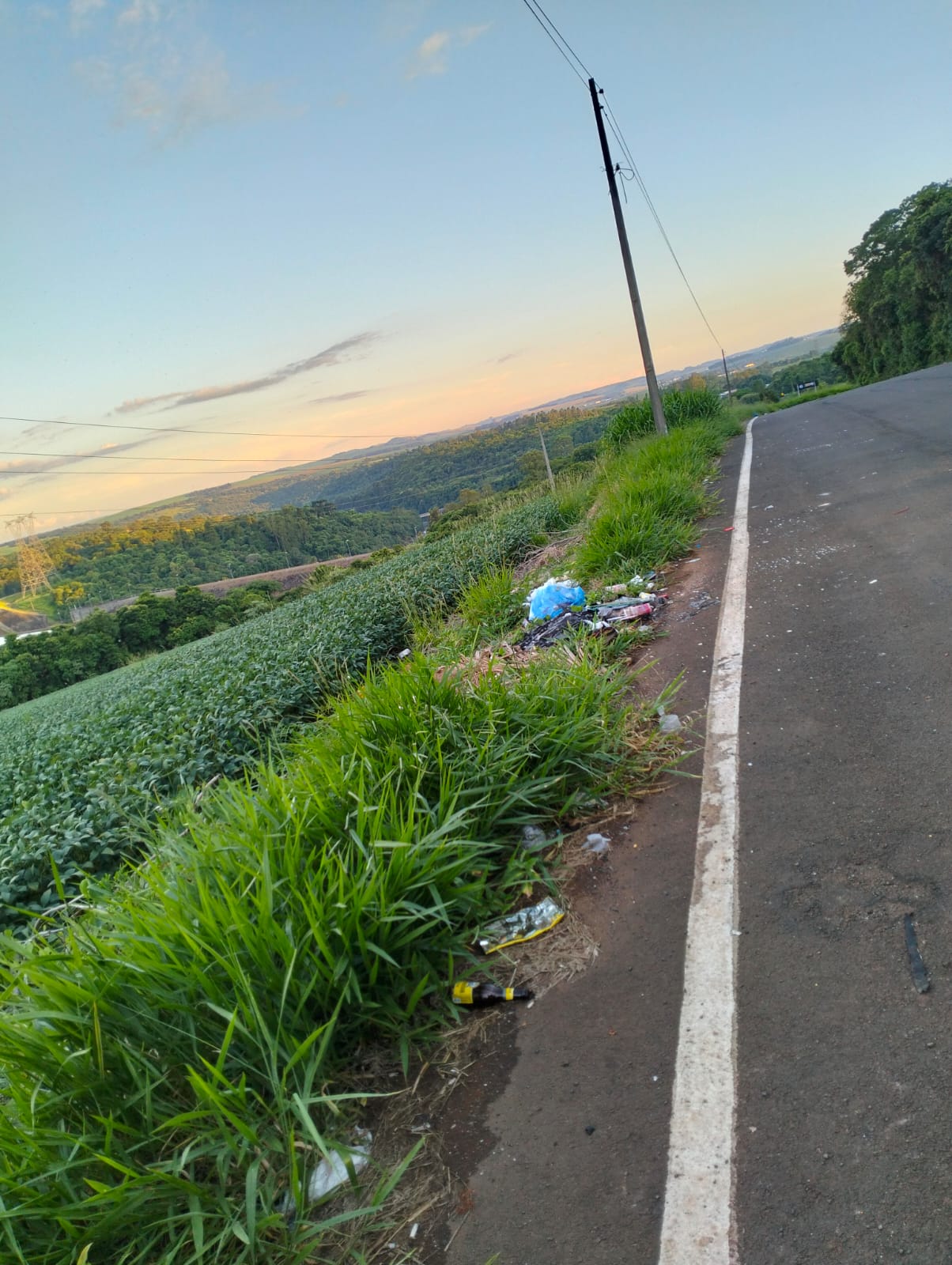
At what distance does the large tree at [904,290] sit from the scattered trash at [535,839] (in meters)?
48.6

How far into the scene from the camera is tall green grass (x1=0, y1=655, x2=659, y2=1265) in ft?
5.76

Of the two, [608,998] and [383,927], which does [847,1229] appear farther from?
[383,927]

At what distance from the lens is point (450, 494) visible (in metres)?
67.8

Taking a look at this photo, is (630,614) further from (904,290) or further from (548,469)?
(904,290)

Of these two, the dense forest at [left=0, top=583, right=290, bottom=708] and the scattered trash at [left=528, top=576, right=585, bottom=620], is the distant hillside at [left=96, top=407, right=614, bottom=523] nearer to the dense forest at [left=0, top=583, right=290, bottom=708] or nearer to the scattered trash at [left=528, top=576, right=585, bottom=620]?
the dense forest at [left=0, top=583, right=290, bottom=708]

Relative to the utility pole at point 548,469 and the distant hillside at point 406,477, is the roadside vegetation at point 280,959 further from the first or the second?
the distant hillside at point 406,477

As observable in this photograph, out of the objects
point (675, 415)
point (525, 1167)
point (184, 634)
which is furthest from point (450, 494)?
point (525, 1167)

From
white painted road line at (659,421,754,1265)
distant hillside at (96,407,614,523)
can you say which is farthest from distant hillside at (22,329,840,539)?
white painted road line at (659,421,754,1265)

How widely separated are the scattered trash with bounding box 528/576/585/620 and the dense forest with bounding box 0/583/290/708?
43106 mm

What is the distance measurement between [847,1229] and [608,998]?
0.87m

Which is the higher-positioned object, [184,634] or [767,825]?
[767,825]

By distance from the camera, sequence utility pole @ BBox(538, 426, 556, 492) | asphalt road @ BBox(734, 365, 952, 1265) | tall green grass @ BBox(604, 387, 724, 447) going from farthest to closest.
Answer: utility pole @ BBox(538, 426, 556, 492) < tall green grass @ BBox(604, 387, 724, 447) < asphalt road @ BBox(734, 365, 952, 1265)

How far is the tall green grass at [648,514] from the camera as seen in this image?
24.6 feet

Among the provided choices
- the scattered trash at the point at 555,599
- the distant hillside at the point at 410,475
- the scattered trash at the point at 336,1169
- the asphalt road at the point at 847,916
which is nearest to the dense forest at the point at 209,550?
the distant hillside at the point at 410,475
